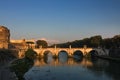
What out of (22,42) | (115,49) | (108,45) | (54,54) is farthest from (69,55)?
(22,42)

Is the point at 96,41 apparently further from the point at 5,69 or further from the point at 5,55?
the point at 5,69

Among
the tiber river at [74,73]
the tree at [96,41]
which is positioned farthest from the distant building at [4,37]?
the tree at [96,41]

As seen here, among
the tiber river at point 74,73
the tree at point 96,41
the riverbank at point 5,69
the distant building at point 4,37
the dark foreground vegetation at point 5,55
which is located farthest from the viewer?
the tree at point 96,41

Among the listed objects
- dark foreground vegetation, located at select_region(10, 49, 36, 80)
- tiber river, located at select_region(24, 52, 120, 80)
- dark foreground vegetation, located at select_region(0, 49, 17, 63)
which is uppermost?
dark foreground vegetation, located at select_region(0, 49, 17, 63)

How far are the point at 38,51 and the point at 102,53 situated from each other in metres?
18.9

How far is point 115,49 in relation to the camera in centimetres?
7638

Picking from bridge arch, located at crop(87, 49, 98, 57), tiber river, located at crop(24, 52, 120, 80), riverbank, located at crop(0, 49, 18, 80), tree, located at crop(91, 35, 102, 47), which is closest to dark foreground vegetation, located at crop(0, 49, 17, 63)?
riverbank, located at crop(0, 49, 18, 80)

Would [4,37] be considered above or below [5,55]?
above

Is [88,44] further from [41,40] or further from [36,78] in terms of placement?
[36,78]

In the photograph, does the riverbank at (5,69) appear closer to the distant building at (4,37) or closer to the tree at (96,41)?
the distant building at (4,37)

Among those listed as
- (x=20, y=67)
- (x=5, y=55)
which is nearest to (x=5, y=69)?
(x=20, y=67)

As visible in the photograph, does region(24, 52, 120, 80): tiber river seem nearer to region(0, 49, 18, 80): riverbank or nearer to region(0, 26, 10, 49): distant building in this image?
region(0, 49, 18, 80): riverbank

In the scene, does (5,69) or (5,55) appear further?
(5,55)

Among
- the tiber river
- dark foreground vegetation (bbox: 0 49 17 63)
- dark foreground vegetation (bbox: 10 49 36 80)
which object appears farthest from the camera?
dark foreground vegetation (bbox: 0 49 17 63)
